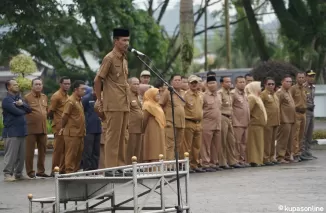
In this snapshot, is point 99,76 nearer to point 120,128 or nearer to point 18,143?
point 120,128

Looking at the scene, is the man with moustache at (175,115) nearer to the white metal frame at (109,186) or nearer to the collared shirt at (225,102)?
the collared shirt at (225,102)

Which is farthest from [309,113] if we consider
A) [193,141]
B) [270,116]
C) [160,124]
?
[160,124]

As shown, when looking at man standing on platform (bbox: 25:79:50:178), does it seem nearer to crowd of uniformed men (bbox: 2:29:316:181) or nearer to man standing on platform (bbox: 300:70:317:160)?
crowd of uniformed men (bbox: 2:29:316:181)

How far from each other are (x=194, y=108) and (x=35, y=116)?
320 centimetres

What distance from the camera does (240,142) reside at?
2216 centimetres

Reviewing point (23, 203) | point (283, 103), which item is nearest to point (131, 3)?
point (283, 103)

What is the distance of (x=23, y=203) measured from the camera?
15.8 meters

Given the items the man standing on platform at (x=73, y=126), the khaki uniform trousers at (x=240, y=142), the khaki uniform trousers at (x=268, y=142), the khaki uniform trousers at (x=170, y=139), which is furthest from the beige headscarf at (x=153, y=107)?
the khaki uniform trousers at (x=268, y=142)

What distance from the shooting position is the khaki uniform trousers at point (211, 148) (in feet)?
69.5

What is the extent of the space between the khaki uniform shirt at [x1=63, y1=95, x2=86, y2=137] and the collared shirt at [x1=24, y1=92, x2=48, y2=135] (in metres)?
0.73

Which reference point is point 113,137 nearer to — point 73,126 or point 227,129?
point 73,126

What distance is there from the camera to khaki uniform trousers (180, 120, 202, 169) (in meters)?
20.7

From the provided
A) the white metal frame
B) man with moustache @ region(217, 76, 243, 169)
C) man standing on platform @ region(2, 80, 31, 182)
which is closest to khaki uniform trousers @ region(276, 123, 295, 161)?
man with moustache @ region(217, 76, 243, 169)

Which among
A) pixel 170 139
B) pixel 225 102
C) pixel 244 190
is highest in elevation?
pixel 225 102
